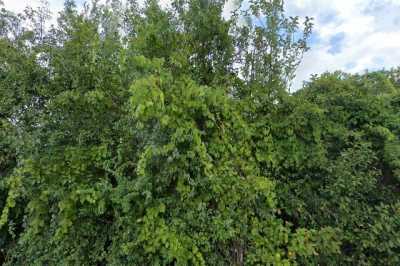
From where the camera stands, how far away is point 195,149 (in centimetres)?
168

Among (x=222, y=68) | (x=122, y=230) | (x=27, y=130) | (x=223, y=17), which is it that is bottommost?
(x=122, y=230)

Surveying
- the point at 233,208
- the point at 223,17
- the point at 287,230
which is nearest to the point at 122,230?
the point at 233,208

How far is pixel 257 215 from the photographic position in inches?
79.2

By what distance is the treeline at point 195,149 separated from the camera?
1759 mm

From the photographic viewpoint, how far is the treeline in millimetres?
1759

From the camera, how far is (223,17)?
262 cm

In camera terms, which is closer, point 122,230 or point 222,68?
point 122,230

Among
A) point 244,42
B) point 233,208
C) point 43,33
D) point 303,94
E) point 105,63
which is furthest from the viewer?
point 43,33

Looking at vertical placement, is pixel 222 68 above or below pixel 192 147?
above

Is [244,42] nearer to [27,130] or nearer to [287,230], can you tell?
[287,230]

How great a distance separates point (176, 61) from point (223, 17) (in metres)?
0.96

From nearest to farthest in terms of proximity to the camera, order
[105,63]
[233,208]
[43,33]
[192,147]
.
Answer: [192,147] → [233,208] → [105,63] → [43,33]

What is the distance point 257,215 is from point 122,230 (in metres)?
1.12

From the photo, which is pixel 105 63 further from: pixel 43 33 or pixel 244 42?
pixel 43 33
